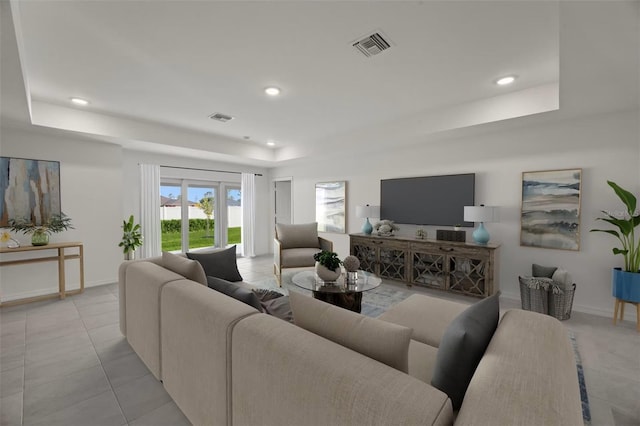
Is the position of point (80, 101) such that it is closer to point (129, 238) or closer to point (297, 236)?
point (129, 238)

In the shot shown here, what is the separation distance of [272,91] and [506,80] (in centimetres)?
250

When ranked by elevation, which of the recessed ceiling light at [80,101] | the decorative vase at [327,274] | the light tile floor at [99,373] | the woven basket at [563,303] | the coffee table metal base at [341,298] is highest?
the recessed ceiling light at [80,101]

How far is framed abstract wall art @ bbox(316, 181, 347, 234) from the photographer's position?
19.2 feet

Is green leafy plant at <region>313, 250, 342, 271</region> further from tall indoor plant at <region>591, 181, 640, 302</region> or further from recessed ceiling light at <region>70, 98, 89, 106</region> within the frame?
recessed ceiling light at <region>70, 98, 89, 106</region>

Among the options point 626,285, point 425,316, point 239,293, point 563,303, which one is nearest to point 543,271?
point 563,303

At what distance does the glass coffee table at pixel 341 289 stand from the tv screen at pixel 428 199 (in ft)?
6.36

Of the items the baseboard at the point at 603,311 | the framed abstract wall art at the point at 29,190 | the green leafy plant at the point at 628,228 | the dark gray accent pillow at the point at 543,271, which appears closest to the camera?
the green leafy plant at the point at 628,228

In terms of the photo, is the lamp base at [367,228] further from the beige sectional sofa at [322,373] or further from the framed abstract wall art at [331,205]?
the beige sectional sofa at [322,373]

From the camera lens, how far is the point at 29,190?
3.88 m

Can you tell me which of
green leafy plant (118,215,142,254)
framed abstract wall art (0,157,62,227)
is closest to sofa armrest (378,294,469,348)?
green leafy plant (118,215,142,254)

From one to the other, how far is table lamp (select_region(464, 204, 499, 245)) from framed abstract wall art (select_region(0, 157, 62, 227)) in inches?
230

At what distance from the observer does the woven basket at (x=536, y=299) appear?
316 cm

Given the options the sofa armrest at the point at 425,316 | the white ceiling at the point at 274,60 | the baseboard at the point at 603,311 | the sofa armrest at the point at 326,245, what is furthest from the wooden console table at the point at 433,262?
the sofa armrest at the point at 425,316

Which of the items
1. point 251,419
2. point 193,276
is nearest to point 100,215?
point 193,276
